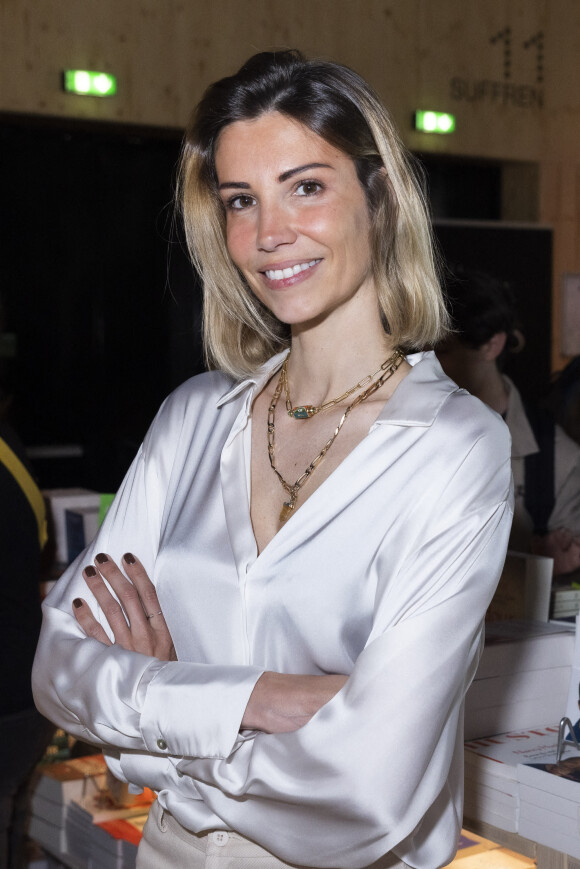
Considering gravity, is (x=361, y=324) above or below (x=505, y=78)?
below

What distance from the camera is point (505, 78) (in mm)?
6234

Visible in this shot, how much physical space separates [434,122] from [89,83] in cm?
200

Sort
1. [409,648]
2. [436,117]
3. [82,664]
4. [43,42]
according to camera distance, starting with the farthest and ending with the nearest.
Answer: [436,117] → [43,42] → [82,664] → [409,648]

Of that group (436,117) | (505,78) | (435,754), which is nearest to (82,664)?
(435,754)

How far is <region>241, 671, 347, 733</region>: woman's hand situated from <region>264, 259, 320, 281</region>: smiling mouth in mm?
548

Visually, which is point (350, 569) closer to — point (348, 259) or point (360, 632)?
point (360, 632)

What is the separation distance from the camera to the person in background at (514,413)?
346 cm

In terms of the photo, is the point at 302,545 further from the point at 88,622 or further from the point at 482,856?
the point at 482,856

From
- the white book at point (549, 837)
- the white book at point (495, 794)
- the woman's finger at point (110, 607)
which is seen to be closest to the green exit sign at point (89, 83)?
the woman's finger at point (110, 607)

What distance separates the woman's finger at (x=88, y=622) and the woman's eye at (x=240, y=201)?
626 millimetres

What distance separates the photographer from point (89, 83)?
16.3 ft

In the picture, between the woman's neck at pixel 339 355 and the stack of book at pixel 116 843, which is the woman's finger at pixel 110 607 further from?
the stack of book at pixel 116 843

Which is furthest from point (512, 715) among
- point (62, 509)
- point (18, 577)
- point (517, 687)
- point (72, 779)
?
point (62, 509)

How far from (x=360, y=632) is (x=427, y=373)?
1.26ft
